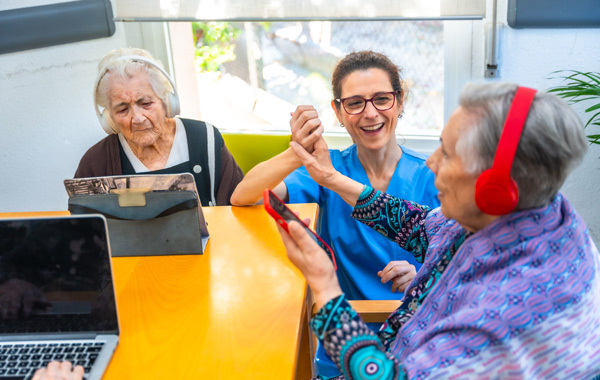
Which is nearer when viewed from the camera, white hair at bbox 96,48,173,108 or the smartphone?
the smartphone

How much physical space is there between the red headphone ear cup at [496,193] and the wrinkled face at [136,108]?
1324 millimetres

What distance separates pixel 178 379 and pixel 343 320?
30 centimetres

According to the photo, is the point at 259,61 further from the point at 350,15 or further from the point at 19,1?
the point at 19,1

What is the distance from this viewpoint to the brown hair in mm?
1726

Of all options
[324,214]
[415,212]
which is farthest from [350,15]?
[415,212]

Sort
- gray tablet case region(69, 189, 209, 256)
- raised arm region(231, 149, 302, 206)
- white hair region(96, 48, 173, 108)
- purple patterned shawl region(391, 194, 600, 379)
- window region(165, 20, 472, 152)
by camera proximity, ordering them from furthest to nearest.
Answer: window region(165, 20, 472, 152) < white hair region(96, 48, 173, 108) < raised arm region(231, 149, 302, 206) < gray tablet case region(69, 189, 209, 256) < purple patterned shawl region(391, 194, 600, 379)

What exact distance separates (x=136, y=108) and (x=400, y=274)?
105 centimetres

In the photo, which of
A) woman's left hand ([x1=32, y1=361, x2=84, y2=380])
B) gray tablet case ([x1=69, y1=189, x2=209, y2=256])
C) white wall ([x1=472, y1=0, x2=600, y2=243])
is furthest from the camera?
white wall ([x1=472, y1=0, x2=600, y2=243])

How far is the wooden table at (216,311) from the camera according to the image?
0.97m

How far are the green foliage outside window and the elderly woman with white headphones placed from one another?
86cm

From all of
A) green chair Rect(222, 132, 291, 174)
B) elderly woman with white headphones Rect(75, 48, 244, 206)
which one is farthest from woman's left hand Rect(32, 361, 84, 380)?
green chair Rect(222, 132, 291, 174)

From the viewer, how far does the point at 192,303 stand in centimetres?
117

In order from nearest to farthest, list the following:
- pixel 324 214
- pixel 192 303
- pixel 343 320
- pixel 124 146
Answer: pixel 343 320 < pixel 192 303 < pixel 324 214 < pixel 124 146

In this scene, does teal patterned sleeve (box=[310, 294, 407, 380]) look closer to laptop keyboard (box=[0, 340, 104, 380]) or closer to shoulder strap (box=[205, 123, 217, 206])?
laptop keyboard (box=[0, 340, 104, 380])
